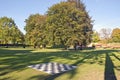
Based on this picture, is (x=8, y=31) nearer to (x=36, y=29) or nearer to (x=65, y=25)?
(x=36, y=29)

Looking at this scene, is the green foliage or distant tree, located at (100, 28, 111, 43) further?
distant tree, located at (100, 28, 111, 43)

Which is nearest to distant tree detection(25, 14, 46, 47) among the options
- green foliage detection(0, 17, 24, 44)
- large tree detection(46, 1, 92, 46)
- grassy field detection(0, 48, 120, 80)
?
green foliage detection(0, 17, 24, 44)

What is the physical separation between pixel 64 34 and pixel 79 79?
123 ft

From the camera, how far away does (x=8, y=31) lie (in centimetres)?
7069

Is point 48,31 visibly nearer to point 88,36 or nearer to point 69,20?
point 69,20

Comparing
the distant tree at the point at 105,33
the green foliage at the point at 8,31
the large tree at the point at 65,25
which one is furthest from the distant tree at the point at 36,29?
the distant tree at the point at 105,33

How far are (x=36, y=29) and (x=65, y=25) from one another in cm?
1681

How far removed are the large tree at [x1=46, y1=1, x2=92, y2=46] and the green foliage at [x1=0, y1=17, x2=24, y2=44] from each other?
27.1 metres

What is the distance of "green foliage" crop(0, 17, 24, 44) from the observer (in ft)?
229

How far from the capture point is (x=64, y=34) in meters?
45.6

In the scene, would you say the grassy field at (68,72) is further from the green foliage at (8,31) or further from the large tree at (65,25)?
the green foliage at (8,31)

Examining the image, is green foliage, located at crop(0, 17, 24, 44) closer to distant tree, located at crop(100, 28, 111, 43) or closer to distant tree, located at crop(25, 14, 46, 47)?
distant tree, located at crop(25, 14, 46, 47)

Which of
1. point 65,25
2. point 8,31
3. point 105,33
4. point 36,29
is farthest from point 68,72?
point 105,33

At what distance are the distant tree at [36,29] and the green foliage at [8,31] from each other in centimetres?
777
